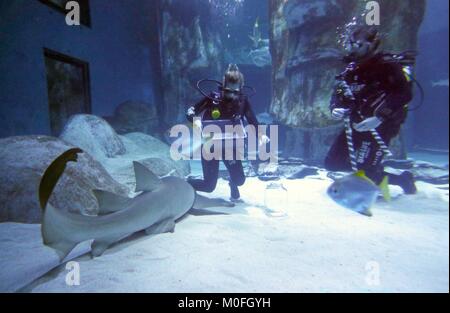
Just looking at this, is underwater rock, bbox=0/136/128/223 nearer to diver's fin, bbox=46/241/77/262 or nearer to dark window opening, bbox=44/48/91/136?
diver's fin, bbox=46/241/77/262

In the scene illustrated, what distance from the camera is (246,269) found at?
2303 millimetres

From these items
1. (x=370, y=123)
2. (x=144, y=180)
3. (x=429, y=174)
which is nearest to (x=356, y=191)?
(x=370, y=123)

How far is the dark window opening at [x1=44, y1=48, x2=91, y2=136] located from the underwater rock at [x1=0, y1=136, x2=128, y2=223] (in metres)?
5.68

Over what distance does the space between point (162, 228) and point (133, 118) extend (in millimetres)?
10159

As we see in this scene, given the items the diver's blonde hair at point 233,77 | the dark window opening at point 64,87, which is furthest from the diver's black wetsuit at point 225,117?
the dark window opening at point 64,87

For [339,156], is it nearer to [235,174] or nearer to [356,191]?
[235,174]

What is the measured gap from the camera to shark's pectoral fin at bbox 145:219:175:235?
9.79ft

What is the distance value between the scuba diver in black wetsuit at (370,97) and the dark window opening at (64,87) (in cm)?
889

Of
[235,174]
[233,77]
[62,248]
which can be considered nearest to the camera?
[62,248]

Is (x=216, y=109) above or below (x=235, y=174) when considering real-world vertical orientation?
above

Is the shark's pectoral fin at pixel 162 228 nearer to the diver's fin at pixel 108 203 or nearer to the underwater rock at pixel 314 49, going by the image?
the diver's fin at pixel 108 203

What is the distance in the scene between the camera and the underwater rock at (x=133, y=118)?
38.8 ft

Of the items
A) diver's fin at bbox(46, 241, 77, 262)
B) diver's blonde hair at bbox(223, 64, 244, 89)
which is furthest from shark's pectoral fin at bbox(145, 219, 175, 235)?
diver's blonde hair at bbox(223, 64, 244, 89)

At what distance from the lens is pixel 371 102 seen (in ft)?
13.3
